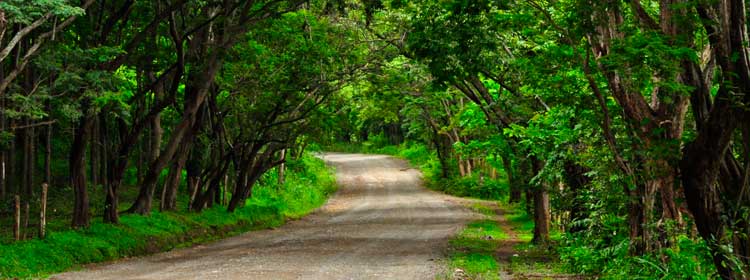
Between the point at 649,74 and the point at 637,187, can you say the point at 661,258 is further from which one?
the point at 649,74

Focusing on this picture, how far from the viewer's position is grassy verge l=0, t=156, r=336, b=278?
16.1m

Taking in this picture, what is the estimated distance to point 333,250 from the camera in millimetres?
20547

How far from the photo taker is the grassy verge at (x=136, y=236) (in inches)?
633

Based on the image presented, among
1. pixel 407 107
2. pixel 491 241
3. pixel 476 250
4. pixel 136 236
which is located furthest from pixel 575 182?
pixel 407 107

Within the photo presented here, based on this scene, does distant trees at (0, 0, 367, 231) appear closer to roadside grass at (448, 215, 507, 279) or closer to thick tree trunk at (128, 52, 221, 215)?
thick tree trunk at (128, 52, 221, 215)

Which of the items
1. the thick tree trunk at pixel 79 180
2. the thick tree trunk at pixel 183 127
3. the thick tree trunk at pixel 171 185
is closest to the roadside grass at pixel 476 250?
the thick tree trunk at pixel 183 127

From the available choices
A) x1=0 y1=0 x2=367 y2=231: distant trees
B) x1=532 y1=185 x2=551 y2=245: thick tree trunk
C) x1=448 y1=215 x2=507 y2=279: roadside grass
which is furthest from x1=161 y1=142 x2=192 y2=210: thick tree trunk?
x1=532 y1=185 x2=551 y2=245: thick tree trunk

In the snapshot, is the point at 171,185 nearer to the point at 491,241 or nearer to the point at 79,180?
the point at 79,180

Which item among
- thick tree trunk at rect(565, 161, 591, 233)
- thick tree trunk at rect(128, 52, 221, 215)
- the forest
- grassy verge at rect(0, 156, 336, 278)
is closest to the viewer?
the forest

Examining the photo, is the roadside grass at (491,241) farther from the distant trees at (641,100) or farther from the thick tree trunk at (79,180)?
the thick tree trunk at (79,180)

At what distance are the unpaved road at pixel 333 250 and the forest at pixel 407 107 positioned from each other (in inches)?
58.3

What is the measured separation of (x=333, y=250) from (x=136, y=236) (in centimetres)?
485

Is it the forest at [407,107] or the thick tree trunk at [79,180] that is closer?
the forest at [407,107]

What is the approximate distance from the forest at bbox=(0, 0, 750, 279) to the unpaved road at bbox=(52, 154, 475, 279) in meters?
1.48
